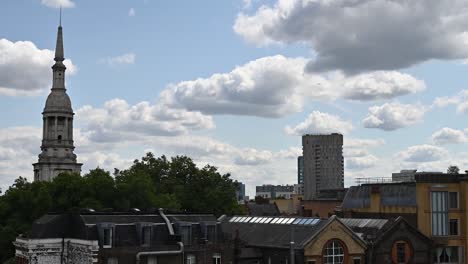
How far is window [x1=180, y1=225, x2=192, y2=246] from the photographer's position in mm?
63431

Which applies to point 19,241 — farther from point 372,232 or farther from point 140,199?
point 372,232

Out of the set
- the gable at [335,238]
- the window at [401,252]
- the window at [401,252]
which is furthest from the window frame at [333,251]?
the window at [401,252]

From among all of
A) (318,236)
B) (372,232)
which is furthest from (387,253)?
(318,236)

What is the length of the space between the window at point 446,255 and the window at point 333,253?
11831 millimetres

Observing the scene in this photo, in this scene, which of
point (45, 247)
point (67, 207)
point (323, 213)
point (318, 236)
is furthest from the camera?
point (323, 213)

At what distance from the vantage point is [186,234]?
63.8 m

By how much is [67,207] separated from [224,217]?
59.0 feet

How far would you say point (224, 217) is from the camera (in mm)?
82875

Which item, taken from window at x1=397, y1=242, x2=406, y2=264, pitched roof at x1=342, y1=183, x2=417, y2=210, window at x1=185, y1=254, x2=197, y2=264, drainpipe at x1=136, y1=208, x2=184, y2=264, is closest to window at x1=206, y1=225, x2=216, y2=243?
window at x1=185, y1=254, x2=197, y2=264

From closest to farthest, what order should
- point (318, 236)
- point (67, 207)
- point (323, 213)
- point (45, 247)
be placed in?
point (45, 247) < point (318, 236) < point (67, 207) < point (323, 213)

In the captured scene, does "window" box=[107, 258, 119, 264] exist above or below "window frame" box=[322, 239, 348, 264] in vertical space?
below

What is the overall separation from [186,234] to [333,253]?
13.5 meters

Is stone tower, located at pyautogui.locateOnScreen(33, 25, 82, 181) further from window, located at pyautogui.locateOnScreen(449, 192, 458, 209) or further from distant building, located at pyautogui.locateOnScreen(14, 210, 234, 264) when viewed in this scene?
window, located at pyautogui.locateOnScreen(449, 192, 458, 209)

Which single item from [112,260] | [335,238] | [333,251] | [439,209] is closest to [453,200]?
[439,209]
